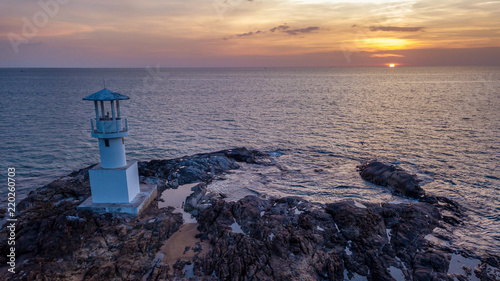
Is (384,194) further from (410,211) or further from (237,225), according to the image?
(237,225)

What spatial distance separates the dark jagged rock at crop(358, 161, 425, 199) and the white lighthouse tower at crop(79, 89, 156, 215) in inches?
739

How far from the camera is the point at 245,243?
47.1ft

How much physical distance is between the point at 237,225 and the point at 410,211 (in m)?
10.7

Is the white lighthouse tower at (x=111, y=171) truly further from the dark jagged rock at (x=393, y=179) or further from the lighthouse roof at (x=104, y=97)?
the dark jagged rock at (x=393, y=179)

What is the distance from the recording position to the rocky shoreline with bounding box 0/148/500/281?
13.3 metres

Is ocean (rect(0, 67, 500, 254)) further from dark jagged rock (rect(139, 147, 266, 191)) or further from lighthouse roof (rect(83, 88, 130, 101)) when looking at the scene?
lighthouse roof (rect(83, 88, 130, 101))

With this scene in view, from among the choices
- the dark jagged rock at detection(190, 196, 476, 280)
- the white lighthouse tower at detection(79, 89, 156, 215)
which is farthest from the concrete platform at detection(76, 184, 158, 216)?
the dark jagged rock at detection(190, 196, 476, 280)

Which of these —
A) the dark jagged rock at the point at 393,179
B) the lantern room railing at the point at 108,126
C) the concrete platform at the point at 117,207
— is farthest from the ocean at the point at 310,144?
the lantern room railing at the point at 108,126

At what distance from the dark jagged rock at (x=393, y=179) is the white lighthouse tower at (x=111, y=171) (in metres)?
18.8

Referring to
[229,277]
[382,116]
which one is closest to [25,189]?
[229,277]

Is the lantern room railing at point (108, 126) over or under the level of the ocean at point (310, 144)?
over

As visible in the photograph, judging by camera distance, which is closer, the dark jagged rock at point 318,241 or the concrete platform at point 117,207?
the dark jagged rock at point 318,241

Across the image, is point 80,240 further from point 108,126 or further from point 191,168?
point 191,168

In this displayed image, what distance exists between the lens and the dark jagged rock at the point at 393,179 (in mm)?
21859
